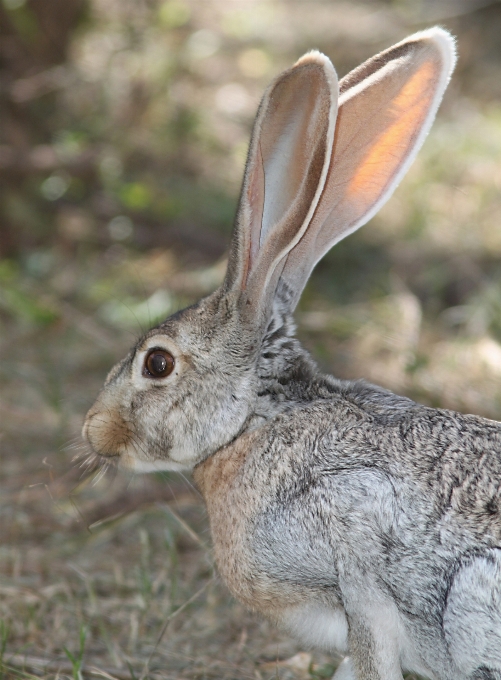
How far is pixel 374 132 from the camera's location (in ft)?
10.6

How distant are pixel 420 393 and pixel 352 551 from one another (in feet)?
7.09

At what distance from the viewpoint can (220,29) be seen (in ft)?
32.7

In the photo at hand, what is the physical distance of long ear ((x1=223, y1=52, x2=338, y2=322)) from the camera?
2.81m

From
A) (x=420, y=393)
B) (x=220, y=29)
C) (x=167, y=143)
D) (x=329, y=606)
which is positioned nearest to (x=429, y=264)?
(x=420, y=393)

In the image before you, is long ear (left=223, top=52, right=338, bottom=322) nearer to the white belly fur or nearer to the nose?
the nose

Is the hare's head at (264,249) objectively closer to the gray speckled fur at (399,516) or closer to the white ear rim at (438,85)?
the white ear rim at (438,85)

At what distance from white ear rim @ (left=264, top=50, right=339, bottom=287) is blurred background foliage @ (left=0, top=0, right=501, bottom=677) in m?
1.14

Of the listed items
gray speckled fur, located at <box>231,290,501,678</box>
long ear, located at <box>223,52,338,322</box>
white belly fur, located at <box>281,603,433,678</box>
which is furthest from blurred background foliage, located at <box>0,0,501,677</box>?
long ear, located at <box>223,52,338,322</box>

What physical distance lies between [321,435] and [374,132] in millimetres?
1120

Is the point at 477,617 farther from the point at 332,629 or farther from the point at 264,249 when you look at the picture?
the point at 264,249

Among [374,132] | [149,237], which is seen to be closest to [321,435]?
[374,132]

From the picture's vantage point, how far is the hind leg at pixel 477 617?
2.51 meters

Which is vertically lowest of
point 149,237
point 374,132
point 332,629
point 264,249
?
point 332,629

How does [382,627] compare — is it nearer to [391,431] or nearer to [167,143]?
[391,431]
